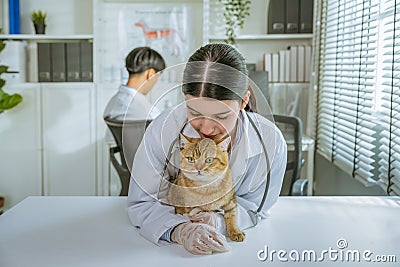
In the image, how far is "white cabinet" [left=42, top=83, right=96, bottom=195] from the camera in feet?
10.5

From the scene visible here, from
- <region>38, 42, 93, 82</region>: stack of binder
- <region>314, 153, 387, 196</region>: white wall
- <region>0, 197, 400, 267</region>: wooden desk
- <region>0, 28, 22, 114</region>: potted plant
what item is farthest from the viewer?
<region>38, 42, 93, 82</region>: stack of binder

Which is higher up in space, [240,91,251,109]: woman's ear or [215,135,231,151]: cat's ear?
[240,91,251,109]: woman's ear

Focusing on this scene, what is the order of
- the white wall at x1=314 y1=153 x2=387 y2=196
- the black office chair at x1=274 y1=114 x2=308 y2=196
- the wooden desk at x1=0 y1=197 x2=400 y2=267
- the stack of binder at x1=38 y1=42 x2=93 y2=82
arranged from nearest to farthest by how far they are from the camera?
1. the wooden desk at x1=0 y1=197 x2=400 y2=267
2. the black office chair at x1=274 y1=114 x2=308 y2=196
3. the white wall at x1=314 y1=153 x2=387 y2=196
4. the stack of binder at x1=38 y1=42 x2=93 y2=82

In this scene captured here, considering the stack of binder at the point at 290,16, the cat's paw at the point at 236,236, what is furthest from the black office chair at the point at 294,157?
the stack of binder at the point at 290,16

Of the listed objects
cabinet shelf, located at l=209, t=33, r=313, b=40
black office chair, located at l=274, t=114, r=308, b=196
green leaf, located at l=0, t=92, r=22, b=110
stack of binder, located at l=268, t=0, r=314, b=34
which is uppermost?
stack of binder, located at l=268, t=0, r=314, b=34

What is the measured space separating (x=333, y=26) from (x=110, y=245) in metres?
2.12

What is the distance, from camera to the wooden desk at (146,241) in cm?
92

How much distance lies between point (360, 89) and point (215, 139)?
1467 millimetres

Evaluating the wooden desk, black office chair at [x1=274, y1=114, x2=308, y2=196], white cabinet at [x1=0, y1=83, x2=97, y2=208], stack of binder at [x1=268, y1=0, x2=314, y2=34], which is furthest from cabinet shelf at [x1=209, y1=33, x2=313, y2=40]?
the wooden desk

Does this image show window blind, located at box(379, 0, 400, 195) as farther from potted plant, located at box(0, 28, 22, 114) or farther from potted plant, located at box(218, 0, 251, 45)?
potted plant, located at box(0, 28, 22, 114)

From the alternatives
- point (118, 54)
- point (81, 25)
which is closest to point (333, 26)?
point (118, 54)

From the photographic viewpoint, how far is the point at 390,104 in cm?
194

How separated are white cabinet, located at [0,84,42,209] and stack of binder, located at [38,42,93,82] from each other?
12 cm

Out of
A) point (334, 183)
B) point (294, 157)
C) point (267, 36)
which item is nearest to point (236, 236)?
point (294, 157)
